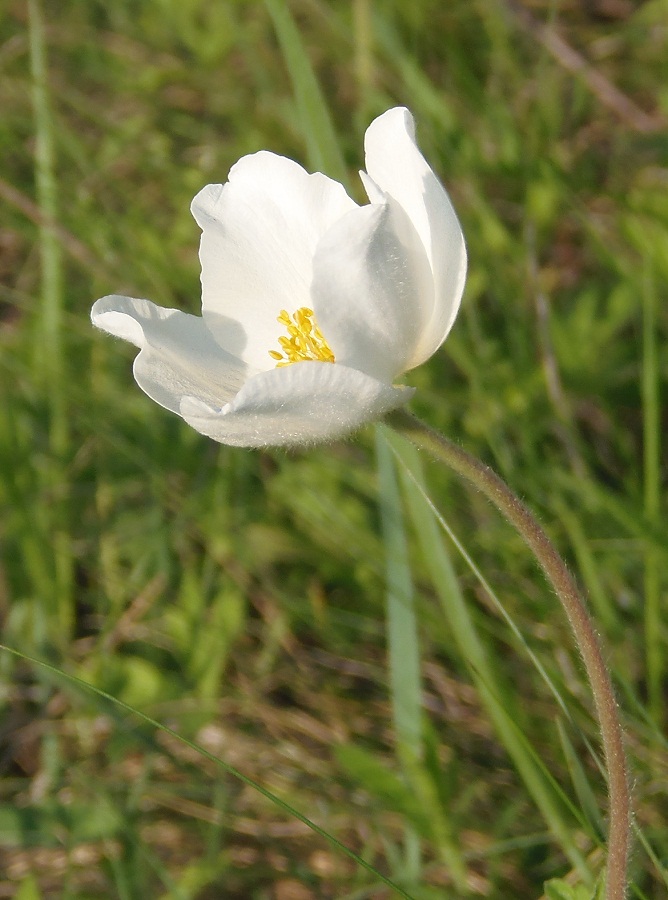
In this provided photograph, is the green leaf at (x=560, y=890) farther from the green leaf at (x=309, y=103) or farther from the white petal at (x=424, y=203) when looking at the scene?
the green leaf at (x=309, y=103)

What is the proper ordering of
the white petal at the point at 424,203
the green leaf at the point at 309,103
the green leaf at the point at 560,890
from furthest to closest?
the green leaf at the point at 309,103, the green leaf at the point at 560,890, the white petal at the point at 424,203

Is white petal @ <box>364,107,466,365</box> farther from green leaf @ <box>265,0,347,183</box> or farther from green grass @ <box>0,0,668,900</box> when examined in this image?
green leaf @ <box>265,0,347,183</box>

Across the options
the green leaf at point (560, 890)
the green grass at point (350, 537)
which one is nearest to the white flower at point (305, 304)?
the green grass at point (350, 537)

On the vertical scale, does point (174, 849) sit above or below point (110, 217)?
below

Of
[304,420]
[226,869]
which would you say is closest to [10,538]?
[226,869]

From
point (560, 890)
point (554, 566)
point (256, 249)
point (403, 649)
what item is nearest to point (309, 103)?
point (256, 249)

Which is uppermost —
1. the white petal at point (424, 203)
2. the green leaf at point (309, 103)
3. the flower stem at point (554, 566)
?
the green leaf at point (309, 103)

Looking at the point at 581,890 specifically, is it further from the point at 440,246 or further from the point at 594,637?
the point at 440,246
